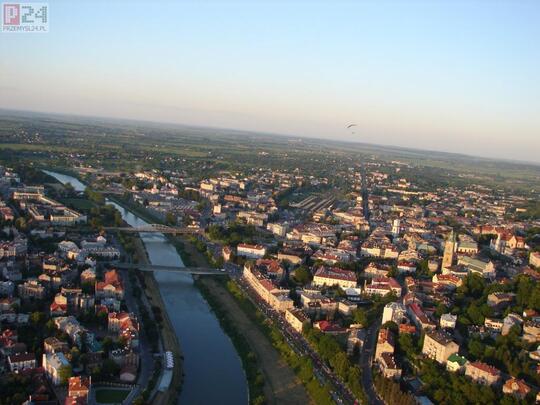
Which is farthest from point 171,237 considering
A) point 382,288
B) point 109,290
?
point 382,288

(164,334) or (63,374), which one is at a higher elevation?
(63,374)

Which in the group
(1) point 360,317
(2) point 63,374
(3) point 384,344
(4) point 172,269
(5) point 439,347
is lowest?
(4) point 172,269

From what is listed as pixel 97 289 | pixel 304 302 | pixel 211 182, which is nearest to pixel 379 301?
pixel 304 302

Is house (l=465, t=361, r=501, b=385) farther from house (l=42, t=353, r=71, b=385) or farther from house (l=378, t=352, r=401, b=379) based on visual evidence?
house (l=42, t=353, r=71, b=385)

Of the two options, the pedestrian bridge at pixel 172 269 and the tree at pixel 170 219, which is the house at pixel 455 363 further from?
the tree at pixel 170 219

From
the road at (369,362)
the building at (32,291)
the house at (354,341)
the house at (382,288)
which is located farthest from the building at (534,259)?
the building at (32,291)

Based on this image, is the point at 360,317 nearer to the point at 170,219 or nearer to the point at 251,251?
the point at 251,251

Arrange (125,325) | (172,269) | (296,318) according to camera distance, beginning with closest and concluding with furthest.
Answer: (125,325) < (296,318) < (172,269)
